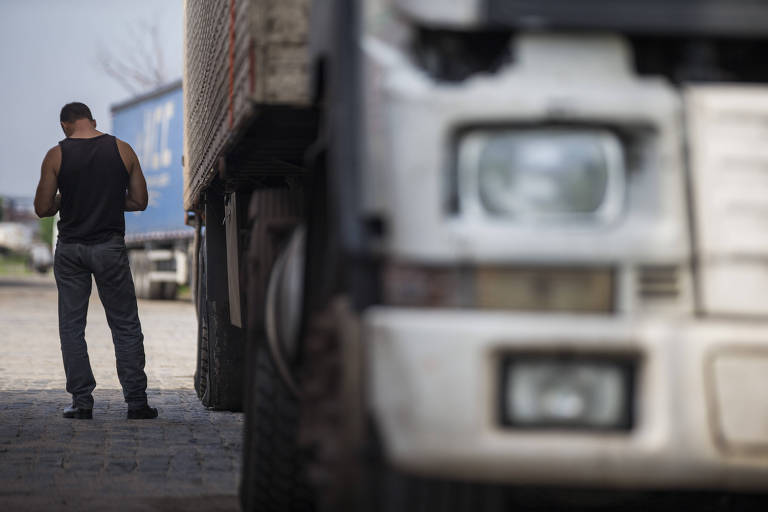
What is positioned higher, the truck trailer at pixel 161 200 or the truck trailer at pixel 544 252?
the truck trailer at pixel 161 200

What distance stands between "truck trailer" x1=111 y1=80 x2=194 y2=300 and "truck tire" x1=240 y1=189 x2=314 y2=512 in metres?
23.4

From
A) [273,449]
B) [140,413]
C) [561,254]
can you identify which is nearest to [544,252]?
[561,254]

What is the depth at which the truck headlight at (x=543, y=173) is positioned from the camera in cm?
262

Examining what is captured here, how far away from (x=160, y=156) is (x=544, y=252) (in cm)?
2774

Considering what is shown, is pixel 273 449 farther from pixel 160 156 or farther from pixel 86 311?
pixel 160 156

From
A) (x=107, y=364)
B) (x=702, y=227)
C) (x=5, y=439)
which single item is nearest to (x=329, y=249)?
(x=702, y=227)

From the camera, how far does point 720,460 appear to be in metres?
2.52

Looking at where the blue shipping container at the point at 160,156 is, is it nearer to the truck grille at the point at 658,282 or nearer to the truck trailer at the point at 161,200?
the truck trailer at the point at 161,200

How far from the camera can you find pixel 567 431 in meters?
2.51

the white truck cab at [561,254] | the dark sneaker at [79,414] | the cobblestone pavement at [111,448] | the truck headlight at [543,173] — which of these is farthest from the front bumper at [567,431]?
the dark sneaker at [79,414]

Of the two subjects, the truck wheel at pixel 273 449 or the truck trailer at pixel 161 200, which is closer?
the truck wheel at pixel 273 449

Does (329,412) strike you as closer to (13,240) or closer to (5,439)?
(5,439)

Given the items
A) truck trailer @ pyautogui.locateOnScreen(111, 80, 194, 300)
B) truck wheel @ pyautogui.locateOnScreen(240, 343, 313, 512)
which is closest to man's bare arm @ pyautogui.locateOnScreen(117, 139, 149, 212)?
truck wheel @ pyautogui.locateOnScreen(240, 343, 313, 512)

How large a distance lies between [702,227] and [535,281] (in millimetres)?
361
